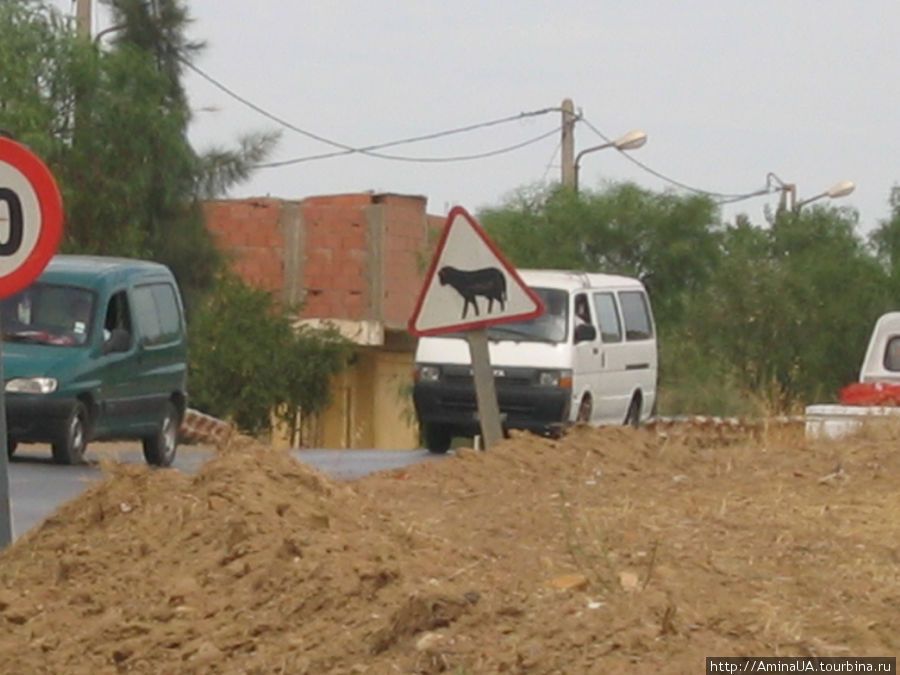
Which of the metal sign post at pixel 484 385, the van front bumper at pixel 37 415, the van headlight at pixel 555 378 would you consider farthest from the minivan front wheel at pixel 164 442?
the metal sign post at pixel 484 385

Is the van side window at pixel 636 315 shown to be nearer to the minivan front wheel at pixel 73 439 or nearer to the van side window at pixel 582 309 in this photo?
the van side window at pixel 582 309

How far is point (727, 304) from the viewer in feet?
148

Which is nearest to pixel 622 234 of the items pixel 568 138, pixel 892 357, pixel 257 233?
pixel 568 138

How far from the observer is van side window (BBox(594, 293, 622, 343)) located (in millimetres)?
27453

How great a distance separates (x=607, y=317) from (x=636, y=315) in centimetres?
138

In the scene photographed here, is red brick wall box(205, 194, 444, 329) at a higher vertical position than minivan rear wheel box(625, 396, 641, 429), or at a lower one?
higher

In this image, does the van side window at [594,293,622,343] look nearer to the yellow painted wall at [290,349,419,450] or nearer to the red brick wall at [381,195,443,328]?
the red brick wall at [381,195,443,328]

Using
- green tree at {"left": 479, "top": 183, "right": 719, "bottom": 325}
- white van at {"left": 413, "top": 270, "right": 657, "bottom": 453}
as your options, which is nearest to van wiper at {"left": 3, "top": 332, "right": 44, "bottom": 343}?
white van at {"left": 413, "top": 270, "right": 657, "bottom": 453}

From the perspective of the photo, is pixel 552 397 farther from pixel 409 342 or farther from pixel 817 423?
pixel 409 342

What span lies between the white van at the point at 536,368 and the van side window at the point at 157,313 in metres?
3.46

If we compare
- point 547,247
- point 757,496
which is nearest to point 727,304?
point 547,247

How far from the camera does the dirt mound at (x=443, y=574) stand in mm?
7262

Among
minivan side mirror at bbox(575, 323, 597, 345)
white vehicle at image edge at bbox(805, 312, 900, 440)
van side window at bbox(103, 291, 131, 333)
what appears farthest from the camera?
minivan side mirror at bbox(575, 323, 597, 345)

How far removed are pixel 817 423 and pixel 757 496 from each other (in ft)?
20.7
